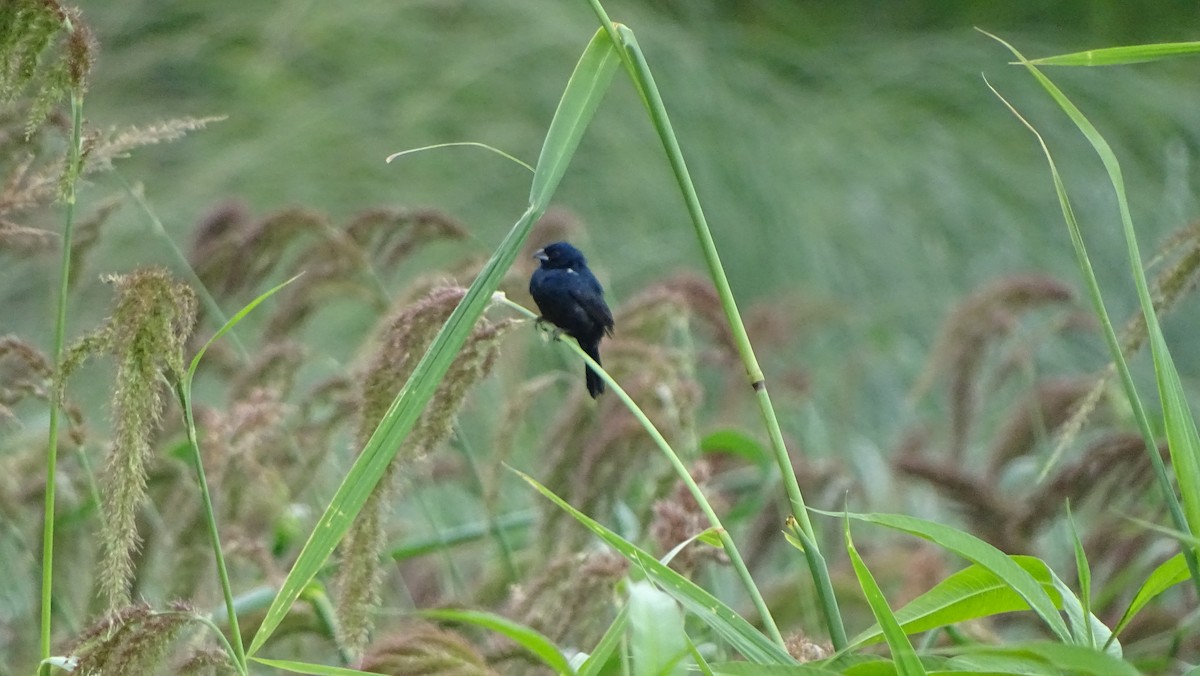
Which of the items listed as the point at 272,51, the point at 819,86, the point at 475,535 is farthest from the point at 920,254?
the point at 475,535

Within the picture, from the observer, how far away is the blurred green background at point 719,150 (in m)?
3.71

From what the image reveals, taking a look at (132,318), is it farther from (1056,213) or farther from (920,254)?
(1056,213)

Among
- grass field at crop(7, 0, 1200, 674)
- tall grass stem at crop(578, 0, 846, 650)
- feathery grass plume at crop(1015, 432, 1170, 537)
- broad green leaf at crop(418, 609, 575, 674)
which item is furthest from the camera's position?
feathery grass plume at crop(1015, 432, 1170, 537)

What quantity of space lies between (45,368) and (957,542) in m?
0.69

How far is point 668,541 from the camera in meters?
1.17

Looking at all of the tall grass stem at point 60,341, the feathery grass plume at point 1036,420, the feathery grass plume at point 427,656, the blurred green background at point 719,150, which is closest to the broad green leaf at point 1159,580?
the feathery grass plume at point 427,656

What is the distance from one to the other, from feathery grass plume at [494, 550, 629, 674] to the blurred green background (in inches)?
78.3

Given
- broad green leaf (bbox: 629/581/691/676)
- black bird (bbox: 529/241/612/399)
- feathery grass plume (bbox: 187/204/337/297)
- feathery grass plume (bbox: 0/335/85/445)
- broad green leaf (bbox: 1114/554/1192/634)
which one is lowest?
feathery grass plume (bbox: 187/204/337/297)

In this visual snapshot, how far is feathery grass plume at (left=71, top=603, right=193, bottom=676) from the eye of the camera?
32.3 inches

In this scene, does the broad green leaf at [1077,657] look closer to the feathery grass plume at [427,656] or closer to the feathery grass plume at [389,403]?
the feathery grass plume at [427,656]

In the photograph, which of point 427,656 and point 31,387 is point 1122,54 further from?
point 31,387

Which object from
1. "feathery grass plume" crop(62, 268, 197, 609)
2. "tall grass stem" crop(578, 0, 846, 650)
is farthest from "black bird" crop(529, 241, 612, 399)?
"feathery grass plume" crop(62, 268, 197, 609)

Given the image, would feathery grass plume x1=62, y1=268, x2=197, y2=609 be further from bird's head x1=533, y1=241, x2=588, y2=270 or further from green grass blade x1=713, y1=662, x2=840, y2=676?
bird's head x1=533, y1=241, x2=588, y2=270

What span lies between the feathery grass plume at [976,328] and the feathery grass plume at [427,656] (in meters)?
1.35
